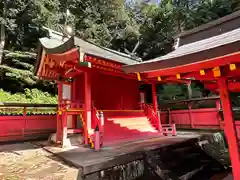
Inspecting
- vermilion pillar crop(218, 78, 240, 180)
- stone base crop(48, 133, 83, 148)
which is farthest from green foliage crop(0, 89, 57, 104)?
vermilion pillar crop(218, 78, 240, 180)

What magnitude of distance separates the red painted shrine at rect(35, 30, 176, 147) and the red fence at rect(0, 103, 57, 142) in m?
1.61

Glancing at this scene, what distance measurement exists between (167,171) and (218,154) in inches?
122

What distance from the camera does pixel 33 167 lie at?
4.27 metres

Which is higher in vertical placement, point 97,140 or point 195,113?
point 195,113

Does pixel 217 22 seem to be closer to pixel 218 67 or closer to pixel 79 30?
pixel 218 67

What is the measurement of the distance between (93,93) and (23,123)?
131 inches

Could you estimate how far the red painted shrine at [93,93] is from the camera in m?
5.99

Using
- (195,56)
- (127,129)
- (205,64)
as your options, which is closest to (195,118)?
(127,129)

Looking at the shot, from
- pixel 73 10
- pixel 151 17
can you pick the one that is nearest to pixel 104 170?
pixel 151 17

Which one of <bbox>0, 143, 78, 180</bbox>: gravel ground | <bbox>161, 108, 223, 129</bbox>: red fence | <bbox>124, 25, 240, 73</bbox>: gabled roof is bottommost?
<bbox>0, 143, 78, 180</bbox>: gravel ground

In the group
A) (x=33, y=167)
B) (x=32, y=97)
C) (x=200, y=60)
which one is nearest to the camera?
(x=200, y=60)

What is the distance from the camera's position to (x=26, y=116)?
819 cm

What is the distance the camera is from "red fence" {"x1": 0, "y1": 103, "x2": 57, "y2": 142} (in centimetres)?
759

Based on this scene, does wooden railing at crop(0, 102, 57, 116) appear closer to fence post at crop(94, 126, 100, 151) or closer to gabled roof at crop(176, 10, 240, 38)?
fence post at crop(94, 126, 100, 151)
